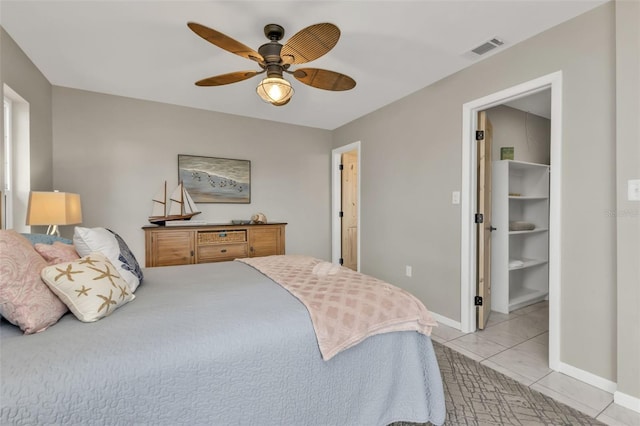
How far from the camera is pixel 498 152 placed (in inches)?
142

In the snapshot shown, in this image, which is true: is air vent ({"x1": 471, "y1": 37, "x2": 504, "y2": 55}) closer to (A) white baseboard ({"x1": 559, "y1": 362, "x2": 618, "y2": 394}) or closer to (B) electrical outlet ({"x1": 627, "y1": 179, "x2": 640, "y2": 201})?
(B) electrical outlet ({"x1": 627, "y1": 179, "x2": 640, "y2": 201})

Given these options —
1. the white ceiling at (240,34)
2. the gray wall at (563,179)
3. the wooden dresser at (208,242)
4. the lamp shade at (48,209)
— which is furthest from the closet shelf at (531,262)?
the lamp shade at (48,209)

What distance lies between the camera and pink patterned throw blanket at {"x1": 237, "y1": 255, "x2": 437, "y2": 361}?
129 centimetres

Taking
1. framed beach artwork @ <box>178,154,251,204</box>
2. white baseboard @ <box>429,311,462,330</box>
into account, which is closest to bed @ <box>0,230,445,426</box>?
white baseboard @ <box>429,311,462,330</box>

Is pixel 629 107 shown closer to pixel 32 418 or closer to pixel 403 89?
pixel 403 89

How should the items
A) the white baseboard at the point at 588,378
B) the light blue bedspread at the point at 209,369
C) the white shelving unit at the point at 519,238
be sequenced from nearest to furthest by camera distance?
the light blue bedspread at the point at 209,369, the white baseboard at the point at 588,378, the white shelving unit at the point at 519,238

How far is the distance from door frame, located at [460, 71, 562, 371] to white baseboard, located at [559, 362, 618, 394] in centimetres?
5

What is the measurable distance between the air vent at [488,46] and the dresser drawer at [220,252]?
315cm

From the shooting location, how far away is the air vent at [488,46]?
7.49 feet

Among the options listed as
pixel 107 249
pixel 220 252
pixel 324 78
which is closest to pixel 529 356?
pixel 324 78

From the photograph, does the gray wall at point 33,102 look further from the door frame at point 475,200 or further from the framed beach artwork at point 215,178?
the door frame at point 475,200

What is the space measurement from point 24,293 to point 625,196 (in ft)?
9.94

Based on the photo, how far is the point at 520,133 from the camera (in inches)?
149

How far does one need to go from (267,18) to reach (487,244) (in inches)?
111
